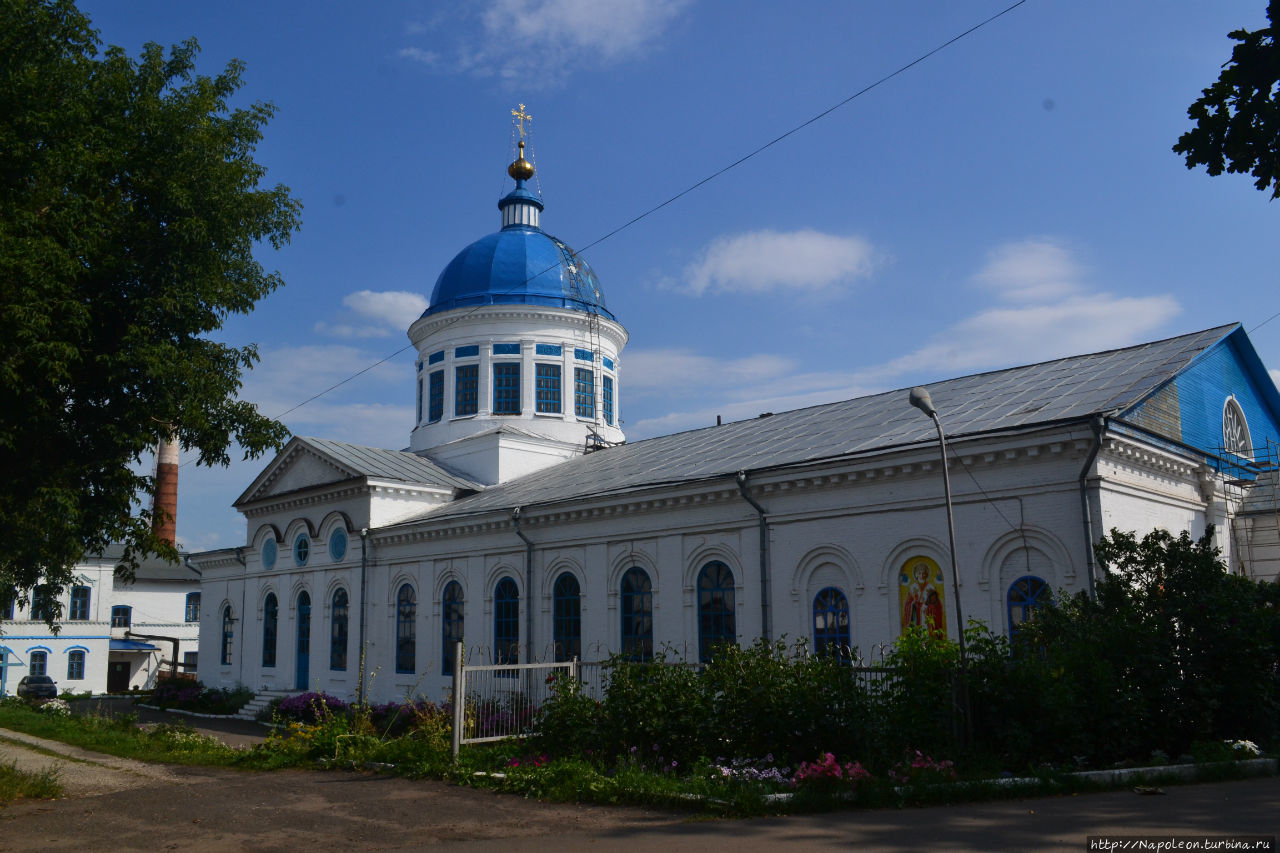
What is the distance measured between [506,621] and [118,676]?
37197mm

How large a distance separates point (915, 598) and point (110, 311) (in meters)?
12.7

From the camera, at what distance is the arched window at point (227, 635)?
3512 centimetres

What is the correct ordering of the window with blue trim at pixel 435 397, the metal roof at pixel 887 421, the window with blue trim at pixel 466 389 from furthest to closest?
the window with blue trim at pixel 435 397 → the window with blue trim at pixel 466 389 → the metal roof at pixel 887 421

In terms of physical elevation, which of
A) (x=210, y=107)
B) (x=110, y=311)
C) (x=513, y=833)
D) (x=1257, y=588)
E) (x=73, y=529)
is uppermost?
(x=210, y=107)

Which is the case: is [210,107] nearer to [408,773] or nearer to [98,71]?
[98,71]

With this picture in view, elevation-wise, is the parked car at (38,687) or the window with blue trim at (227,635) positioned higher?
the window with blue trim at (227,635)

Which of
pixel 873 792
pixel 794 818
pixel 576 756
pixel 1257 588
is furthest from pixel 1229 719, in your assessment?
pixel 576 756

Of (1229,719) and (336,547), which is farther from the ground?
(336,547)

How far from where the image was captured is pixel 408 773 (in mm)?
13773

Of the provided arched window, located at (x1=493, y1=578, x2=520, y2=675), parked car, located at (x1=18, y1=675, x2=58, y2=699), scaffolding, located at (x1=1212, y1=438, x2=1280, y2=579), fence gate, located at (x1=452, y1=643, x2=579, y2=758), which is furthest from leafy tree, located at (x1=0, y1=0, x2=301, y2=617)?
parked car, located at (x1=18, y1=675, x2=58, y2=699)

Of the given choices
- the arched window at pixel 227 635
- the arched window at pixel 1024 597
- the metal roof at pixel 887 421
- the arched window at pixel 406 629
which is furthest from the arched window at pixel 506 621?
the arched window at pixel 227 635

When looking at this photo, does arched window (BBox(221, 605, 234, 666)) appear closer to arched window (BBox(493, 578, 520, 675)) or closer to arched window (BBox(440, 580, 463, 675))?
arched window (BBox(440, 580, 463, 675))

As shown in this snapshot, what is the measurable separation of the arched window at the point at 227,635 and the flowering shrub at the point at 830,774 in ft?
95.9

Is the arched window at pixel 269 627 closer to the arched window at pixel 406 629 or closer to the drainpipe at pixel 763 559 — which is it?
the arched window at pixel 406 629
